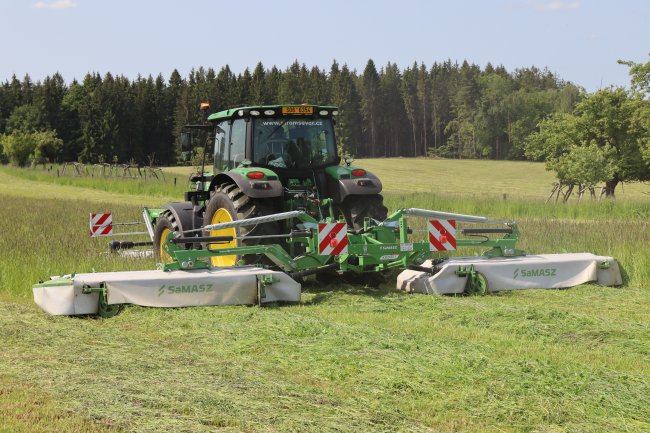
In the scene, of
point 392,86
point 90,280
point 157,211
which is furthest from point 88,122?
point 90,280

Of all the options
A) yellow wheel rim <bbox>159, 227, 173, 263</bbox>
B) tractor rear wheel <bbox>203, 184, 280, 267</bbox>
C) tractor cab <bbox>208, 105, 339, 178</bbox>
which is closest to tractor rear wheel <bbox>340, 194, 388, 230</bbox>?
tractor cab <bbox>208, 105, 339, 178</bbox>

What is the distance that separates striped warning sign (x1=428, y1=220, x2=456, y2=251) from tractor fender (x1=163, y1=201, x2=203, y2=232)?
325cm

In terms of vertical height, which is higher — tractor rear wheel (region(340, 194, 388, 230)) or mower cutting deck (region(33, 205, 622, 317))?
tractor rear wheel (region(340, 194, 388, 230))

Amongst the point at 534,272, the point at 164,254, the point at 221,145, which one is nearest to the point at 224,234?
the point at 221,145

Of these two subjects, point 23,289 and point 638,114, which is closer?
point 23,289

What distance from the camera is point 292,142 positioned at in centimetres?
980

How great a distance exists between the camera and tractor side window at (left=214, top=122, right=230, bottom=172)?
1017 centimetres

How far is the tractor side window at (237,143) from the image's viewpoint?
976 centimetres

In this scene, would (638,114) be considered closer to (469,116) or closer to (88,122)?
(88,122)

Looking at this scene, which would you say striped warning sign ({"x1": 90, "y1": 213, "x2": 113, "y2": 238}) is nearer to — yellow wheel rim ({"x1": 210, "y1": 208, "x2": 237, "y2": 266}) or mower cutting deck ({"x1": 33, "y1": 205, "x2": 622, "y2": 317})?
yellow wheel rim ({"x1": 210, "y1": 208, "x2": 237, "y2": 266})

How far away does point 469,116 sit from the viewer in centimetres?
9844

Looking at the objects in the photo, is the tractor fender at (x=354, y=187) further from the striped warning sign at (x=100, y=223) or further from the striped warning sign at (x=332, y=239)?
the striped warning sign at (x=100, y=223)

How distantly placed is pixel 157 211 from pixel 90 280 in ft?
15.4

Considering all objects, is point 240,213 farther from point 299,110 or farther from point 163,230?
point 163,230
